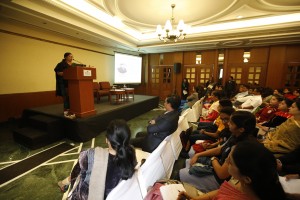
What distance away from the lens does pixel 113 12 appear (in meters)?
4.15

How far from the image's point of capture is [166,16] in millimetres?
4430

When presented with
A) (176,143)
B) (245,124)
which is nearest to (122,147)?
(245,124)

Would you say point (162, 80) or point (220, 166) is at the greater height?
point (162, 80)

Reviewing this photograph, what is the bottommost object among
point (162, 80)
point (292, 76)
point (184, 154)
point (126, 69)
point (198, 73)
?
point (184, 154)

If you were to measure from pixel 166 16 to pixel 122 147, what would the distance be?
4.41 meters

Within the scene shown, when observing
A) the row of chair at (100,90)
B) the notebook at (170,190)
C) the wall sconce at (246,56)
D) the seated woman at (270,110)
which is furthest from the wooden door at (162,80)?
the notebook at (170,190)

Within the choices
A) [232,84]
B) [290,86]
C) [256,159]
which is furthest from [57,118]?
[290,86]

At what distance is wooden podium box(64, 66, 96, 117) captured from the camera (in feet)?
9.49

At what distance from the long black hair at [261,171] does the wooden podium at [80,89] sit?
9.37 ft

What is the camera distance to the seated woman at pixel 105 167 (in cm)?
95

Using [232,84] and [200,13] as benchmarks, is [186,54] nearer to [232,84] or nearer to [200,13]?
[232,84]

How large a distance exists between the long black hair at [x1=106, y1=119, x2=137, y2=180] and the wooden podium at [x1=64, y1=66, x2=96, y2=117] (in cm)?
216

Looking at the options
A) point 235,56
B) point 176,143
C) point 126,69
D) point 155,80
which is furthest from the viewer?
point 155,80

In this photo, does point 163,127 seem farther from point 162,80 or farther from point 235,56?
point 162,80
